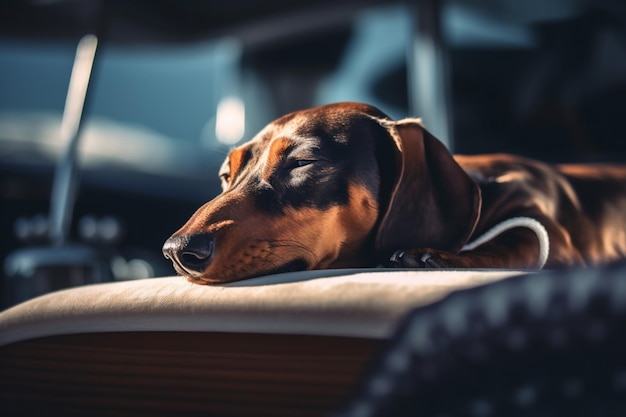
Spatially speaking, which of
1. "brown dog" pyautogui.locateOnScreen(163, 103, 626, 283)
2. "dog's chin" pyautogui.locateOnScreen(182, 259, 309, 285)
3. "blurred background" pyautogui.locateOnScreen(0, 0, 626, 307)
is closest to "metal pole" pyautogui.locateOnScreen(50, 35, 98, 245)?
"blurred background" pyautogui.locateOnScreen(0, 0, 626, 307)

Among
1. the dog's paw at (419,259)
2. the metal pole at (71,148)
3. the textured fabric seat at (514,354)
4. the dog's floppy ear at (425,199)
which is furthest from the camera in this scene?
the metal pole at (71,148)

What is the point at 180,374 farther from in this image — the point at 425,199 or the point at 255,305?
the point at 425,199

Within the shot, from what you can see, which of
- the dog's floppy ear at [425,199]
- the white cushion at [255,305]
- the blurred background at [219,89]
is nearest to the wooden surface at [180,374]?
the white cushion at [255,305]

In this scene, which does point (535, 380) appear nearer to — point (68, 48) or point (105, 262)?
point (105, 262)

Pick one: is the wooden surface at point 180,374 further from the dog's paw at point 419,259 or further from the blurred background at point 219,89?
the blurred background at point 219,89

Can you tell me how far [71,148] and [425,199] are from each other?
2.03 metres

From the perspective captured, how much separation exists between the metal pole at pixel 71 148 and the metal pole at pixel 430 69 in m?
1.40

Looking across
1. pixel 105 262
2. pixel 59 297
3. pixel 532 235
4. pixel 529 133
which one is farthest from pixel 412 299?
pixel 529 133

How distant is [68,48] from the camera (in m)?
3.80

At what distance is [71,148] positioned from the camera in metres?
2.85

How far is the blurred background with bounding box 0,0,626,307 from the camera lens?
257 centimetres

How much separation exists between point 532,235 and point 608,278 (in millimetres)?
955

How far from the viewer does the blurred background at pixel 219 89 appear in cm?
257

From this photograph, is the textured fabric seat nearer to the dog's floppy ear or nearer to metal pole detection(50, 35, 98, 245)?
the dog's floppy ear
